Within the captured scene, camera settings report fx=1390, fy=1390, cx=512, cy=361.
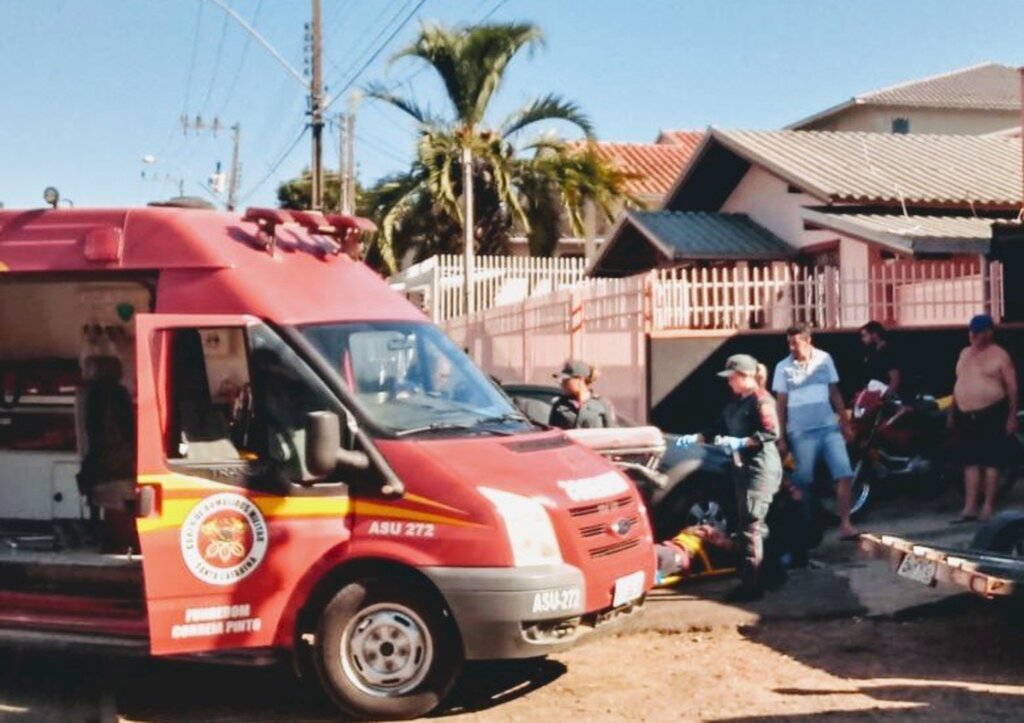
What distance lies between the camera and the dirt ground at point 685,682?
6.93 metres

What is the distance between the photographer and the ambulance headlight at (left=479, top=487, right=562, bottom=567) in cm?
668

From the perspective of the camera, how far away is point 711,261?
75.1 feet

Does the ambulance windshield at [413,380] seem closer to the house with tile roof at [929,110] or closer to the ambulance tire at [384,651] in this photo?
the ambulance tire at [384,651]

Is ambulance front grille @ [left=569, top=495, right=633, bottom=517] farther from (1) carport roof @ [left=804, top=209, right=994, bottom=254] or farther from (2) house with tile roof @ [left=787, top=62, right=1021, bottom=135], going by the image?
(2) house with tile roof @ [left=787, top=62, right=1021, bottom=135]

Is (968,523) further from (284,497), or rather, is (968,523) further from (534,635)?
(284,497)

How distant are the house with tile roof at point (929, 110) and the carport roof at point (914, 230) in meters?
24.7

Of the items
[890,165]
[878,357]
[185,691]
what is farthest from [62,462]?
[890,165]

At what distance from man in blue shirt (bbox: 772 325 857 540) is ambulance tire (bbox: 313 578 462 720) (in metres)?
4.45

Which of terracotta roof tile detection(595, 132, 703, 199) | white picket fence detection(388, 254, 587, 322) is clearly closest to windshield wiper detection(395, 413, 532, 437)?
white picket fence detection(388, 254, 587, 322)

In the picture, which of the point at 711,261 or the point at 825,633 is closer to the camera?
the point at 825,633

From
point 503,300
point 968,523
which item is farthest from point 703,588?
point 503,300

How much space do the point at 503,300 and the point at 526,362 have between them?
6.30 metres

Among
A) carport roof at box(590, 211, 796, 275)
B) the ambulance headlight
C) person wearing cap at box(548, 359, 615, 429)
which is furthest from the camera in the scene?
carport roof at box(590, 211, 796, 275)

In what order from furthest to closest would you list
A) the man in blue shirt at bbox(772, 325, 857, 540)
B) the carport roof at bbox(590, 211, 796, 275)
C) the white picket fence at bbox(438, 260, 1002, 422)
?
1. the carport roof at bbox(590, 211, 796, 275)
2. the white picket fence at bbox(438, 260, 1002, 422)
3. the man in blue shirt at bbox(772, 325, 857, 540)
